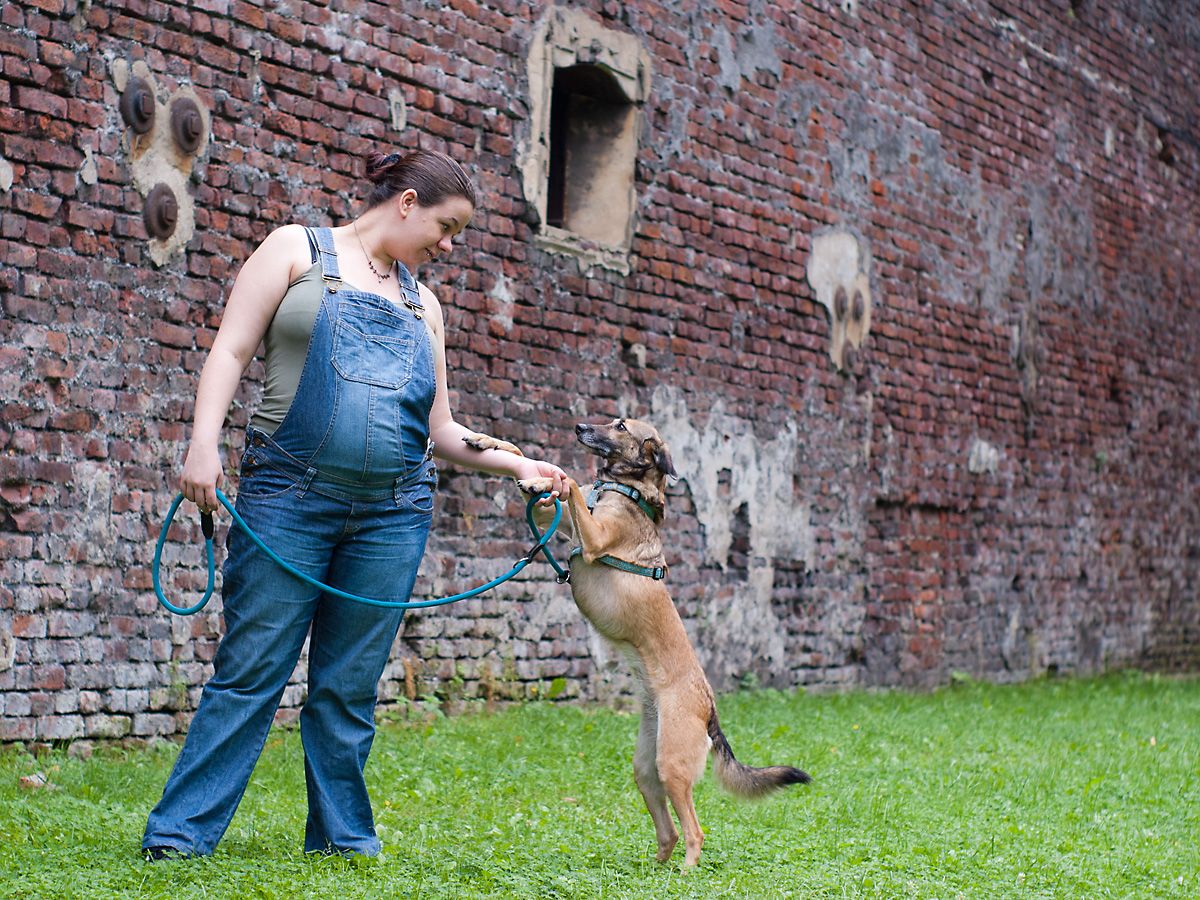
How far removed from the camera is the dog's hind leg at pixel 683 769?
4.38m

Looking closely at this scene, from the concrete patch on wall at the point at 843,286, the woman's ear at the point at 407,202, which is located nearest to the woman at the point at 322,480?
the woman's ear at the point at 407,202

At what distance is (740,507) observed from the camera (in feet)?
31.0

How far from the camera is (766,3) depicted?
9.59 m

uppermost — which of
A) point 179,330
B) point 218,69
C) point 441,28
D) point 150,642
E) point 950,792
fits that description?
point 441,28

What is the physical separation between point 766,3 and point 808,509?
11.5 feet

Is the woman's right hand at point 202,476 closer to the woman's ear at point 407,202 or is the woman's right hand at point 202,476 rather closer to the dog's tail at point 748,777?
the woman's ear at point 407,202

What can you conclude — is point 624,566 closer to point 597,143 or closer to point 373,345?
point 373,345

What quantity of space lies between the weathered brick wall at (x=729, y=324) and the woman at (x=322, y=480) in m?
2.38

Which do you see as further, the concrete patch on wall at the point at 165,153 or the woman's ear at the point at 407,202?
the concrete patch on wall at the point at 165,153

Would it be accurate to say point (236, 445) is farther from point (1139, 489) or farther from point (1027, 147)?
point (1139, 489)

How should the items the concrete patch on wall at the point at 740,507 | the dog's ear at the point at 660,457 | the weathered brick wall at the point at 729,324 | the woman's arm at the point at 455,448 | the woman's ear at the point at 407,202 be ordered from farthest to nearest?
the concrete patch on wall at the point at 740,507
the weathered brick wall at the point at 729,324
the dog's ear at the point at 660,457
the woman's arm at the point at 455,448
the woman's ear at the point at 407,202

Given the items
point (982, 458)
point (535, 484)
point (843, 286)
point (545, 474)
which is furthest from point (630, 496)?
point (982, 458)

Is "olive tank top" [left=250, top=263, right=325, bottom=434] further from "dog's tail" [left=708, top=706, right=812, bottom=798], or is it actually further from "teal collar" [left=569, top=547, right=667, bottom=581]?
"dog's tail" [left=708, top=706, right=812, bottom=798]

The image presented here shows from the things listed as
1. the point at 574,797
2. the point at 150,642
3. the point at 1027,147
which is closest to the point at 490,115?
the point at 150,642
